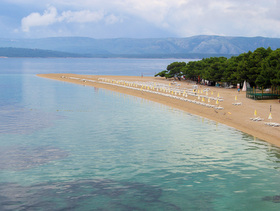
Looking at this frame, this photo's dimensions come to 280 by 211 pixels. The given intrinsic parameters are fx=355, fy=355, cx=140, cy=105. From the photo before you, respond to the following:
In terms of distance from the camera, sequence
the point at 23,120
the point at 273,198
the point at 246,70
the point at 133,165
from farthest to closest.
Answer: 1. the point at 246,70
2. the point at 23,120
3. the point at 133,165
4. the point at 273,198

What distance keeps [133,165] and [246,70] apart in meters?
58.2

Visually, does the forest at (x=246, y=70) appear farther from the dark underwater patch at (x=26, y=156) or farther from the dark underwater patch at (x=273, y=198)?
the dark underwater patch at (x=26, y=156)

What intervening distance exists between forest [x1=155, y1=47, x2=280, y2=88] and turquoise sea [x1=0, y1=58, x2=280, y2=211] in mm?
25688

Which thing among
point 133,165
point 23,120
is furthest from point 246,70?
point 133,165

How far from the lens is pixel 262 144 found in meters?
36.3

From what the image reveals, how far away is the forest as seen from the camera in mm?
68188

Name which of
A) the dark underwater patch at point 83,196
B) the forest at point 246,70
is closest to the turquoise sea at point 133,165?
the dark underwater patch at point 83,196

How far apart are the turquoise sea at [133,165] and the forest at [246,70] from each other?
2569 cm

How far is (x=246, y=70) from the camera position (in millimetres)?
80438

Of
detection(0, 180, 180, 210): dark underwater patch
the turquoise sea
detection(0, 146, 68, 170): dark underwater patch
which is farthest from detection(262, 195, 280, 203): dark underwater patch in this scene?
detection(0, 146, 68, 170): dark underwater patch

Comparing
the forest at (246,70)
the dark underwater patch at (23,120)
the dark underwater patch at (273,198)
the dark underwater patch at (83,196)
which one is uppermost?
the forest at (246,70)

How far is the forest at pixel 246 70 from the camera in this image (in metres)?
68.2

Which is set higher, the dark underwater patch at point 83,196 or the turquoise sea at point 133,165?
the turquoise sea at point 133,165

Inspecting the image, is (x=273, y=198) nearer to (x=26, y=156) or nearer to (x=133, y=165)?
(x=133, y=165)
